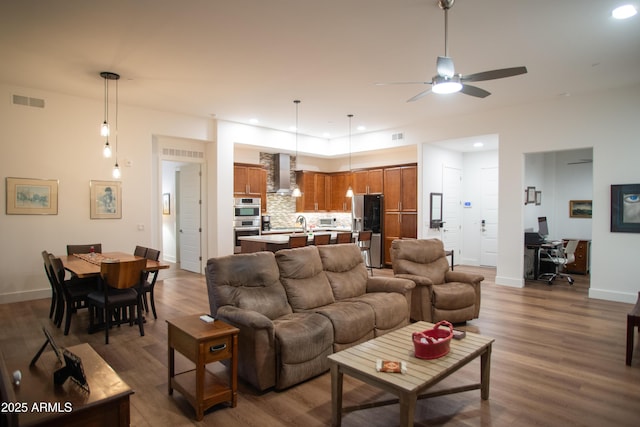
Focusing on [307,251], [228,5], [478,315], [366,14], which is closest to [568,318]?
[478,315]

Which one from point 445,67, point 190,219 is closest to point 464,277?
point 445,67

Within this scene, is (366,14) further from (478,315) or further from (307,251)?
(478,315)

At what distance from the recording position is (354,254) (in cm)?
444

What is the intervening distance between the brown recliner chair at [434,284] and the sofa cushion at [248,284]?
1.83 meters

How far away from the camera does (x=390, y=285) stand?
422cm

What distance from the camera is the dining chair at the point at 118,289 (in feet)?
13.2

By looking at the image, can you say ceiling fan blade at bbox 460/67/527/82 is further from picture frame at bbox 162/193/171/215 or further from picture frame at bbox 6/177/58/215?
picture frame at bbox 162/193/171/215

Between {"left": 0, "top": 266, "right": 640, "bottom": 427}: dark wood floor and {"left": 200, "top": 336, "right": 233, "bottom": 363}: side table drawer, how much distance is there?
41 centimetres

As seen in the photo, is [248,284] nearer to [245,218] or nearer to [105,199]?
[105,199]

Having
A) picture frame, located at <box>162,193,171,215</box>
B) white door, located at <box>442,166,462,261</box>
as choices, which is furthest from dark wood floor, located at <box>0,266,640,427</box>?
picture frame, located at <box>162,193,171,215</box>

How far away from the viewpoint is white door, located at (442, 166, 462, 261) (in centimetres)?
902

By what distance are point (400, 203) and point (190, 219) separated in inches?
197

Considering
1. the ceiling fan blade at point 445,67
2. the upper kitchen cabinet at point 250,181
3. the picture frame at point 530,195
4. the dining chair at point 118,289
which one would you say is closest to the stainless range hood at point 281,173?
the upper kitchen cabinet at point 250,181

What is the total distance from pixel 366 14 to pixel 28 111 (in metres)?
5.50
